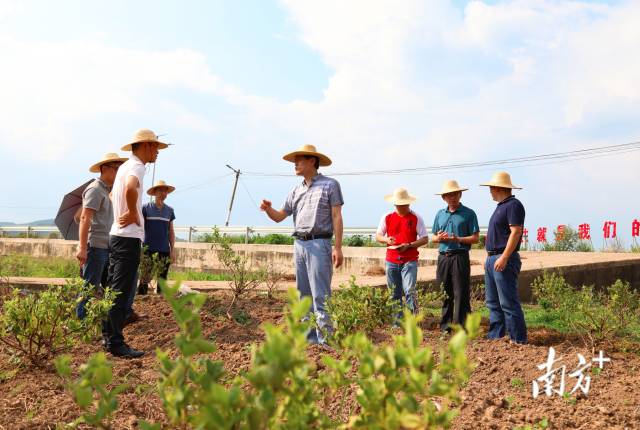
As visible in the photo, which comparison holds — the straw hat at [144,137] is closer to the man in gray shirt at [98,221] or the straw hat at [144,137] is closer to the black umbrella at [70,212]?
the man in gray shirt at [98,221]

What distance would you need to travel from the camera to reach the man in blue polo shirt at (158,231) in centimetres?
796

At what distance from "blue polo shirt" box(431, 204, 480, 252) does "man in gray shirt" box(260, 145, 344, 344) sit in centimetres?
161

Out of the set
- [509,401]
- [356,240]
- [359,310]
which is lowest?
[509,401]

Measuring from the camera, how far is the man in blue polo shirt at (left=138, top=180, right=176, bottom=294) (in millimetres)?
7961

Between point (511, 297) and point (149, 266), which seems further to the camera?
point (149, 266)

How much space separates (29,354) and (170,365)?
346 centimetres

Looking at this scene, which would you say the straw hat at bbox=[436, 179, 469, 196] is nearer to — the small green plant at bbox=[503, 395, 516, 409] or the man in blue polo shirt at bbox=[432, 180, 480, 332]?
the man in blue polo shirt at bbox=[432, 180, 480, 332]

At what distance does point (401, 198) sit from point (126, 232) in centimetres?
293

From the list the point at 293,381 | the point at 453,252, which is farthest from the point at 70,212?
the point at 293,381

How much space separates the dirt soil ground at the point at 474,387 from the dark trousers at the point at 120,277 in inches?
10.2

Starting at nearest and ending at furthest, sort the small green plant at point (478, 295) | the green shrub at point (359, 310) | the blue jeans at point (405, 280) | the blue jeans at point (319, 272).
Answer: the green shrub at point (359, 310)
the blue jeans at point (319, 272)
the blue jeans at point (405, 280)
the small green plant at point (478, 295)

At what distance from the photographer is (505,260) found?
18.4ft

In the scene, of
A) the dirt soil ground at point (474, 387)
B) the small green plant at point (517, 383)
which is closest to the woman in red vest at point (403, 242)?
the dirt soil ground at point (474, 387)

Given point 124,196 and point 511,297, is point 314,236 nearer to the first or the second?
point 124,196
